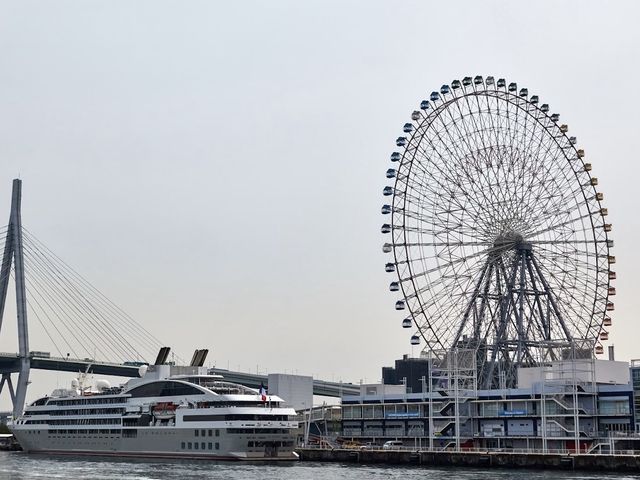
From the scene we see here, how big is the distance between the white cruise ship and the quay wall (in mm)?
7246

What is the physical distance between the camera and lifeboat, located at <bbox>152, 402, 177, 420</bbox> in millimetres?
102062

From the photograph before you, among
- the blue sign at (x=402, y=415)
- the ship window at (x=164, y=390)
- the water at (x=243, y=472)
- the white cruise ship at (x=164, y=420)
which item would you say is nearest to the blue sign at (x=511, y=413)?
the blue sign at (x=402, y=415)

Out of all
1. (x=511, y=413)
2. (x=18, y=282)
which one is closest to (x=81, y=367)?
(x=18, y=282)

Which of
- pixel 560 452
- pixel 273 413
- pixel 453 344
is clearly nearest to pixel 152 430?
pixel 273 413

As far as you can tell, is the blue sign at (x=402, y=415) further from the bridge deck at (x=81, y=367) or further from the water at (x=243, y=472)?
the bridge deck at (x=81, y=367)

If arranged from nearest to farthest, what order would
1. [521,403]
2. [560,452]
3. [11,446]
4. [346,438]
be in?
[560,452]
[521,403]
[346,438]
[11,446]

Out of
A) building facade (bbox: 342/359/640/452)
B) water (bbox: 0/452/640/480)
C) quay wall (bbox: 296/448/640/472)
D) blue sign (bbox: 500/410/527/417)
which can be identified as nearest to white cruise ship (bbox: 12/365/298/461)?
water (bbox: 0/452/640/480)

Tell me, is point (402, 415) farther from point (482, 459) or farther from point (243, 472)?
point (243, 472)

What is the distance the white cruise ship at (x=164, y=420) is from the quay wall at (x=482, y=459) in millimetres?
7246

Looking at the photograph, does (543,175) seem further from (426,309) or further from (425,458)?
(425,458)

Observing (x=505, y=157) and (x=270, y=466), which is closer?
(x=270, y=466)

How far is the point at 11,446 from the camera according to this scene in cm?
Result: 13750

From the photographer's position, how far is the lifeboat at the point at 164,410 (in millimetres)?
102062

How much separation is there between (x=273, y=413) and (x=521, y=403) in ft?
81.5
